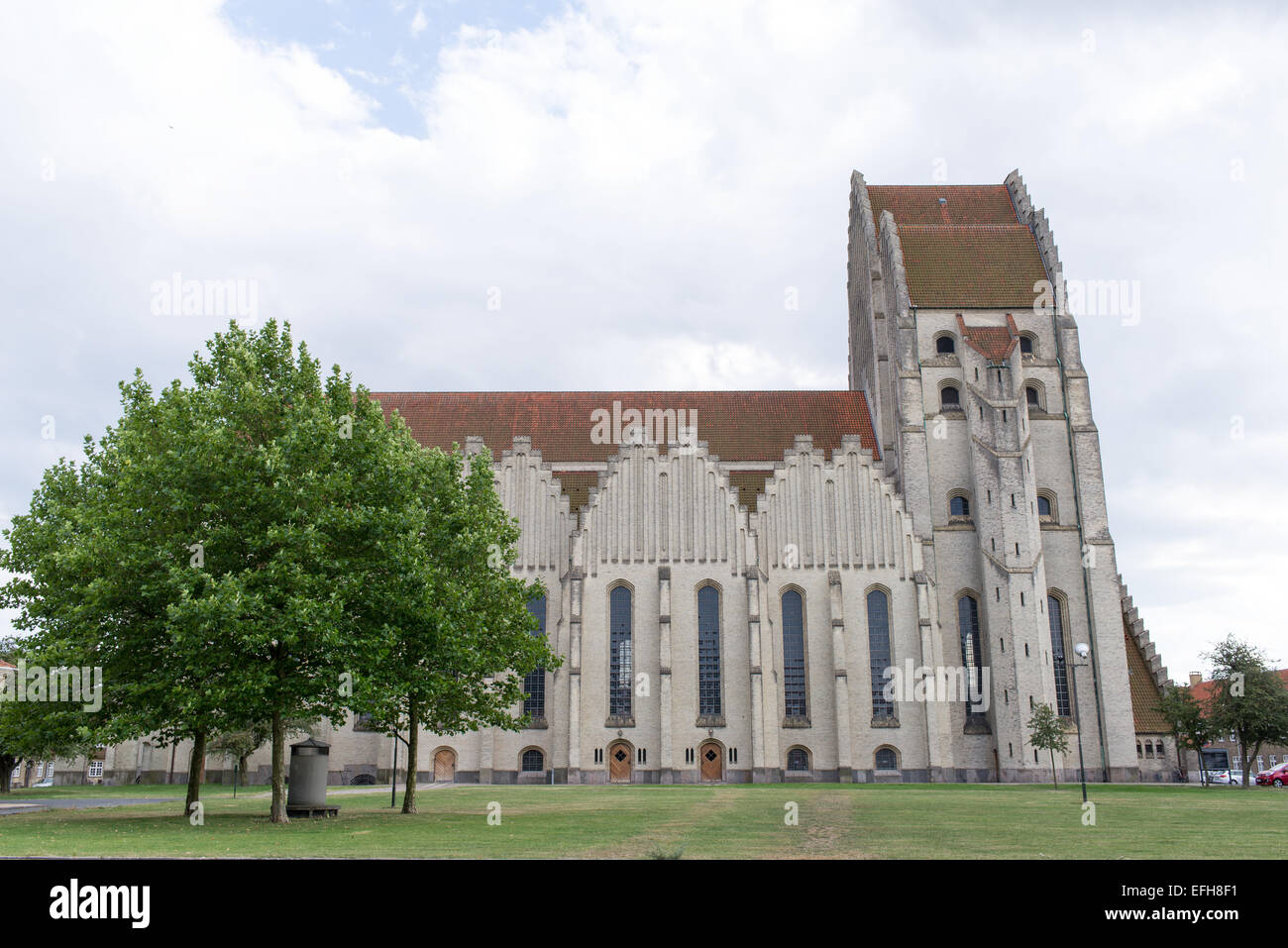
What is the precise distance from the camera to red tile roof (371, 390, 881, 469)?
62.9 m

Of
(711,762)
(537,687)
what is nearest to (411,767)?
(537,687)

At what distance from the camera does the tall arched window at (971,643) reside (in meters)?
55.2

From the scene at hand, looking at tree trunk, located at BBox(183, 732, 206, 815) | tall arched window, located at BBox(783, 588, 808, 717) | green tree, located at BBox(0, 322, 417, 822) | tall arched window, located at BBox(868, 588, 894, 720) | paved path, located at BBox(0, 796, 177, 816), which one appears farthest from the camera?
tall arched window, located at BBox(783, 588, 808, 717)

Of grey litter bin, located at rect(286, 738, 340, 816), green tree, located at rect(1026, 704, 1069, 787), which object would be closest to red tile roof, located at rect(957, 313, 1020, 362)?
green tree, located at rect(1026, 704, 1069, 787)

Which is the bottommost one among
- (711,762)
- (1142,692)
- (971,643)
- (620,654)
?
(711,762)

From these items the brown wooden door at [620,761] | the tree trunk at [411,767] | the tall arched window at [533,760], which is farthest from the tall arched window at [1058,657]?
the tree trunk at [411,767]

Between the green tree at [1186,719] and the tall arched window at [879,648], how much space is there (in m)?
14.1

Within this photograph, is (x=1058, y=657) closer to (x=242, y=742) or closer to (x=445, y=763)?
(x=445, y=763)

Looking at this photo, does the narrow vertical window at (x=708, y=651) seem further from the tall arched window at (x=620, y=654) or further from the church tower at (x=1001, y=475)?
the church tower at (x=1001, y=475)

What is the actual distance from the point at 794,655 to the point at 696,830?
35.8 metres

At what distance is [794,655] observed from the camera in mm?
55750

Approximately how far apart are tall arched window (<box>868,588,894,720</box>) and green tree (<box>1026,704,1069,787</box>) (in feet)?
25.5

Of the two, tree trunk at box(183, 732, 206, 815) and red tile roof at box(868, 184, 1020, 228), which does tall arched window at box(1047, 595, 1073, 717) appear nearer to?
red tile roof at box(868, 184, 1020, 228)
